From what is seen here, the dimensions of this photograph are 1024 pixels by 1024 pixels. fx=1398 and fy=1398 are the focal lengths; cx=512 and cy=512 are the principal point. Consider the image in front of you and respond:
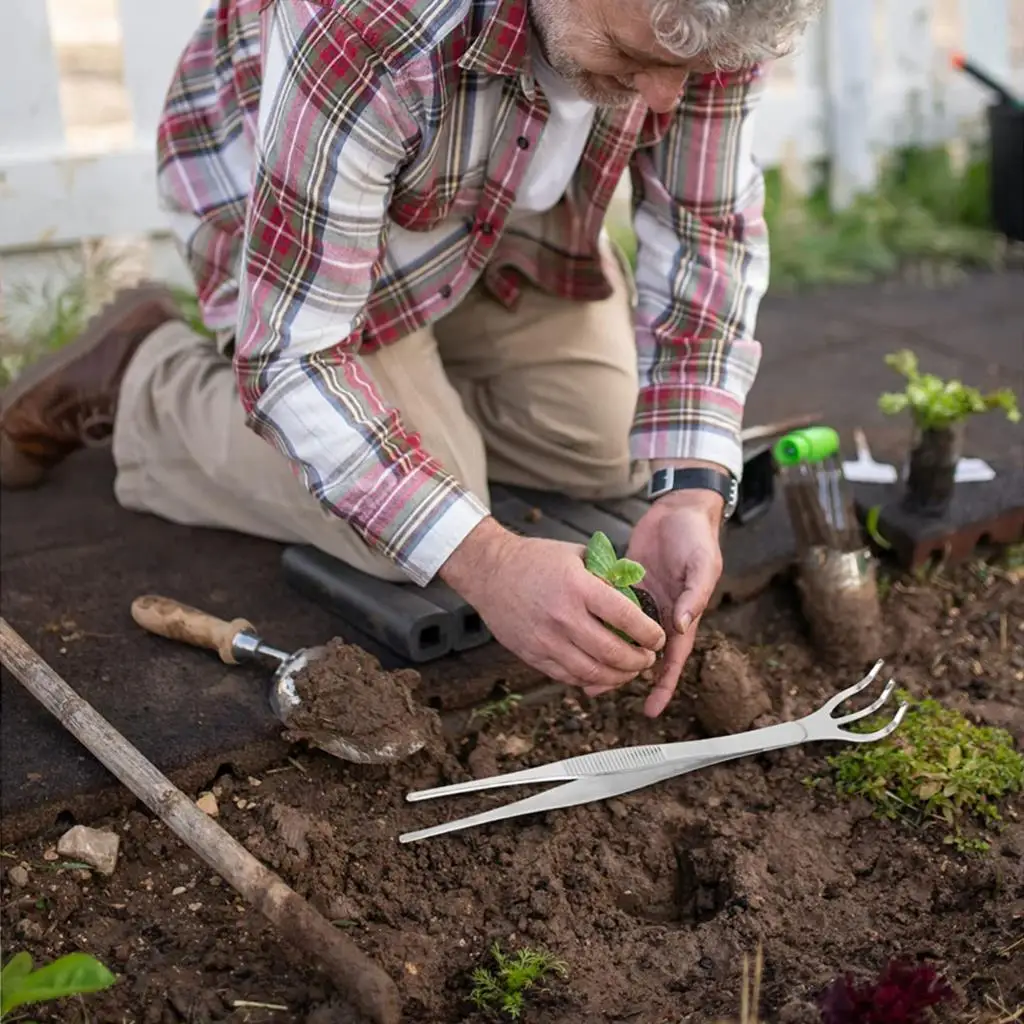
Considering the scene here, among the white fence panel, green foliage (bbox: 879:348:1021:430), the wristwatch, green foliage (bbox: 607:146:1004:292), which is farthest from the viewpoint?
green foliage (bbox: 607:146:1004:292)

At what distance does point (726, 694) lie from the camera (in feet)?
7.61

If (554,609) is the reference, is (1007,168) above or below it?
below

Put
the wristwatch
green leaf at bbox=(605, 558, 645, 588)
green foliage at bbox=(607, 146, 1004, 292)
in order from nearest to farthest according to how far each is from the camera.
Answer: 1. green leaf at bbox=(605, 558, 645, 588)
2. the wristwatch
3. green foliage at bbox=(607, 146, 1004, 292)

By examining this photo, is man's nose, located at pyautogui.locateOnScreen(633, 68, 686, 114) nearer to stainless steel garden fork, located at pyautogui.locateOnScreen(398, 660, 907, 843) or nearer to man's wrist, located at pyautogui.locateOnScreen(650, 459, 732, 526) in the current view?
man's wrist, located at pyautogui.locateOnScreen(650, 459, 732, 526)

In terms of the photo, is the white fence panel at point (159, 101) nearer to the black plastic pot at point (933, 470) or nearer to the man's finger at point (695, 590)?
the black plastic pot at point (933, 470)

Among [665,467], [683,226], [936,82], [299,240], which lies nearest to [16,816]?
[299,240]

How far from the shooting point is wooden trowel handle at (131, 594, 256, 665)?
245 cm

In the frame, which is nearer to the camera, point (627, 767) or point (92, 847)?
point (92, 847)

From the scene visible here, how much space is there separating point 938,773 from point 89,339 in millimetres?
2057

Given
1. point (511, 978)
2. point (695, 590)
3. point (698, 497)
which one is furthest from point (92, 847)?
point (698, 497)

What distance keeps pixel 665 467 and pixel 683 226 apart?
1.52 feet

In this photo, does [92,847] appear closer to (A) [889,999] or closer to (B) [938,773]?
(A) [889,999]

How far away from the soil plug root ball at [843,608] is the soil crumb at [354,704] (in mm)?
814

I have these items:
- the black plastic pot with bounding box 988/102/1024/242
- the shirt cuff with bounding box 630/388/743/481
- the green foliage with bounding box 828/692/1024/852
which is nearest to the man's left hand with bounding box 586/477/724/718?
the shirt cuff with bounding box 630/388/743/481
